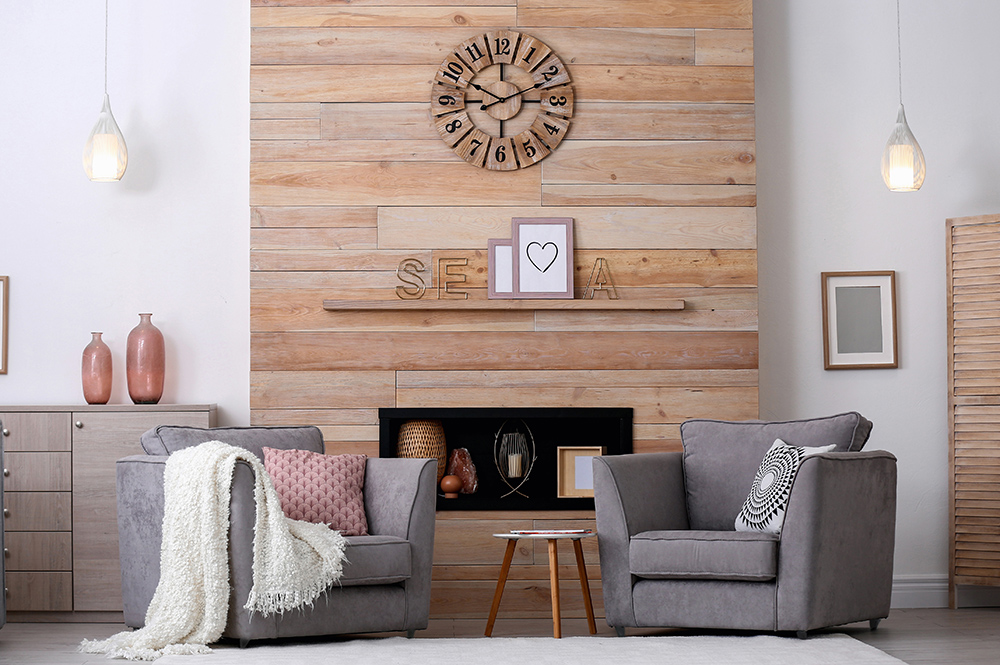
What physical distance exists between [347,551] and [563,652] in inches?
31.2

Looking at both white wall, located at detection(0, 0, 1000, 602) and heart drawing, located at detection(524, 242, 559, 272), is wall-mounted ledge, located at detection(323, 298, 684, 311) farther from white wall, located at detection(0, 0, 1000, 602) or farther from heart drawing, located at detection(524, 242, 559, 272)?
white wall, located at detection(0, 0, 1000, 602)

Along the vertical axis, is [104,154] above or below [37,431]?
above

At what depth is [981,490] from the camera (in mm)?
4301

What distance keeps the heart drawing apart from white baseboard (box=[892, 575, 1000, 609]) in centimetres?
→ 212

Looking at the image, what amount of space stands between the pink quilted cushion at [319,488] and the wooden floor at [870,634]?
1.88 feet

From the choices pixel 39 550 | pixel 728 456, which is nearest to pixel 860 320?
pixel 728 456

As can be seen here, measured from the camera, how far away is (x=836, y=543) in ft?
11.1

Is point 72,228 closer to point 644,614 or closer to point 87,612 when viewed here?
point 87,612

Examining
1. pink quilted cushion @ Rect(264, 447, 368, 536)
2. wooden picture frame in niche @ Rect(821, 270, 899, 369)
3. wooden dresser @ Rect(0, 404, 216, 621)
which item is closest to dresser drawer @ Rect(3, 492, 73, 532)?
wooden dresser @ Rect(0, 404, 216, 621)

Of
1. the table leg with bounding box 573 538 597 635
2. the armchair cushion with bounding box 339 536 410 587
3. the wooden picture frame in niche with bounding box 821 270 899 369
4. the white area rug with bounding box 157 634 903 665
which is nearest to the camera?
the white area rug with bounding box 157 634 903 665

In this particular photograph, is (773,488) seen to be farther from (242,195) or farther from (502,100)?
(242,195)

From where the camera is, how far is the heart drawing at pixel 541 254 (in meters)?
4.32

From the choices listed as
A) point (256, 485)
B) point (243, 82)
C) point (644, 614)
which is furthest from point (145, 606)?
point (243, 82)

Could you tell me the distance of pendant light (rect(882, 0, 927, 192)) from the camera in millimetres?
4281
